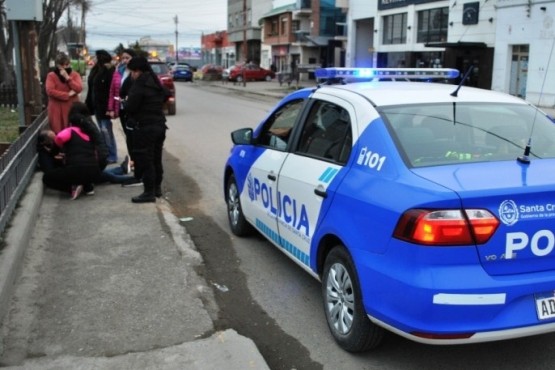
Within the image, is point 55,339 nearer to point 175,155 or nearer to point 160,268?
point 160,268

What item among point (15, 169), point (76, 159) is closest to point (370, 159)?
point (15, 169)

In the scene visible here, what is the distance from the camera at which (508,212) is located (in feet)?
10.1

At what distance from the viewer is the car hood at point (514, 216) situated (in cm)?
308

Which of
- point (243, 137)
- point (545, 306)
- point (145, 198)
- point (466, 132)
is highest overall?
point (466, 132)

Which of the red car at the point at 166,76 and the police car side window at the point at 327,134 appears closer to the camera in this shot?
the police car side window at the point at 327,134

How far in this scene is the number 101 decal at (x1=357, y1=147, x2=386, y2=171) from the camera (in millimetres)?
3586

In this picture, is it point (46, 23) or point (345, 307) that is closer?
point (345, 307)

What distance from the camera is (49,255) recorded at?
5.59 metres

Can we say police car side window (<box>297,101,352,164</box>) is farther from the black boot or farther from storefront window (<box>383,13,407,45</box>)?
storefront window (<box>383,13,407,45</box>)

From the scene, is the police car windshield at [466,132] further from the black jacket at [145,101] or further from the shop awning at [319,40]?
the shop awning at [319,40]

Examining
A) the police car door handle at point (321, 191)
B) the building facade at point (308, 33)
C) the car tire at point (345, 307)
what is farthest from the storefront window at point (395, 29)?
the car tire at point (345, 307)

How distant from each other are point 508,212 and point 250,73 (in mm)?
52122

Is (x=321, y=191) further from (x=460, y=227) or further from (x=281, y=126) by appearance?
(x=281, y=126)

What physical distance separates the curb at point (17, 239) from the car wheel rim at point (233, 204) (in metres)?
2.02
